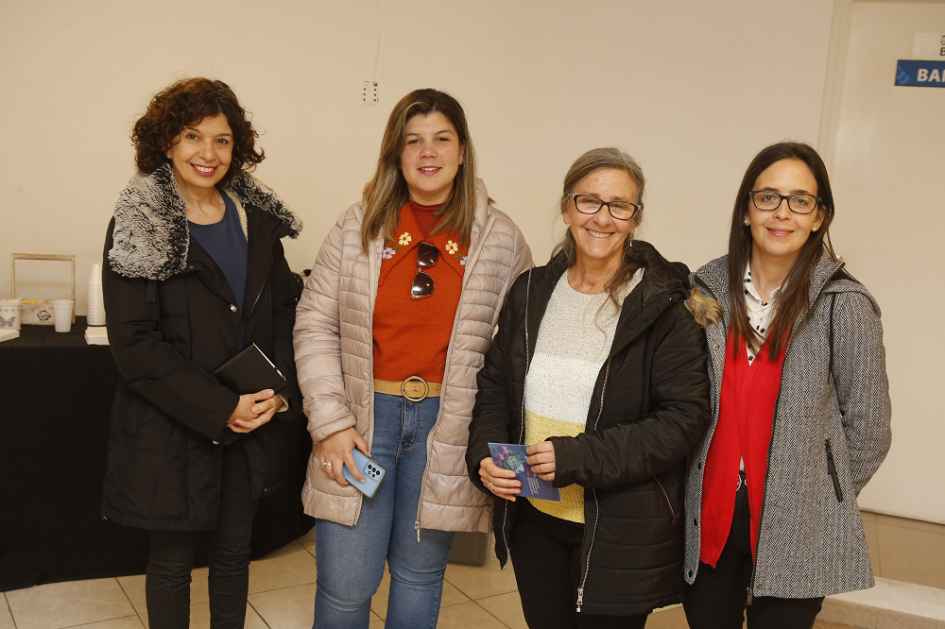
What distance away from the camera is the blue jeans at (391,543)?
1687 millimetres

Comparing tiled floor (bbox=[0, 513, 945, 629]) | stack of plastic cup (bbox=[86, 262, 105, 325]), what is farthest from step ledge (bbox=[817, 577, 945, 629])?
stack of plastic cup (bbox=[86, 262, 105, 325])

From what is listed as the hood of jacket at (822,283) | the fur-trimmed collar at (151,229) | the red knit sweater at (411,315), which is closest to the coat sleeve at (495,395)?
the red knit sweater at (411,315)

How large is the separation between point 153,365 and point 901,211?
351 cm

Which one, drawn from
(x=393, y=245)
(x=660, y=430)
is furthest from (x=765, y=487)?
(x=393, y=245)

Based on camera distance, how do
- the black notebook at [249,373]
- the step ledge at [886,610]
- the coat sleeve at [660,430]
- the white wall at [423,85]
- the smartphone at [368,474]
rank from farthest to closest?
the white wall at [423,85]
the step ledge at [886,610]
the black notebook at [249,373]
the smartphone at [368,474]
the coat sleeve at [660,430]

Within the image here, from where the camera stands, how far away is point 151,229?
1671mm

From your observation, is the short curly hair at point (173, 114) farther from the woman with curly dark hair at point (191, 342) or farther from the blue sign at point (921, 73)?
the blue sign at point (921, 73)

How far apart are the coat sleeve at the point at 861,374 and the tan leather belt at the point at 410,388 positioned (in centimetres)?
90

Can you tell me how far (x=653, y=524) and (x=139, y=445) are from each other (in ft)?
4.16

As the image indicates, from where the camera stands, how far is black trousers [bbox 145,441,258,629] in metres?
1.83

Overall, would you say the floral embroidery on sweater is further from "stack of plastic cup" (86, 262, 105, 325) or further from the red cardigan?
"stack of plastic cup" (86, 262, 105, 325)

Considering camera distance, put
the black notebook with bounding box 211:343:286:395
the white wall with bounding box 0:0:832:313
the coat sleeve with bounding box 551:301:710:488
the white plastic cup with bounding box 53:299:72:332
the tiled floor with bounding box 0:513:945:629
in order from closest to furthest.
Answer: the coat sleeve with bounding box 551:301:710:488, the black notebook with bounding box 211:343:286:395, the tiled floor with bounding box 0:513:945:629, the white plastic cup with bounding box 53:299:72:332, the white wall with bounding box 0:0:832:313

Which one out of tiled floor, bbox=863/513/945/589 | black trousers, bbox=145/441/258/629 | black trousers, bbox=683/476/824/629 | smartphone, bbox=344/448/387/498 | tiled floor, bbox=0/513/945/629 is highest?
smartphone, bbox=344/448/387/498

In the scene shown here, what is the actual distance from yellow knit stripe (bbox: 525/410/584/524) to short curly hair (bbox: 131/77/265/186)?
1.12 meters
